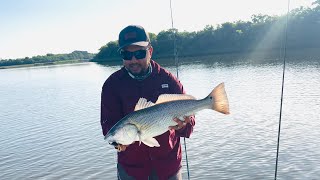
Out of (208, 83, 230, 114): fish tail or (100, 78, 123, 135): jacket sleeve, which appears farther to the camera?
(100, 78, 123, 135): jacket sleeve

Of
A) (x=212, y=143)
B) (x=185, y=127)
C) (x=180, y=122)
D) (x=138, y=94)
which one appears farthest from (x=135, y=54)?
(x=212, y=143)

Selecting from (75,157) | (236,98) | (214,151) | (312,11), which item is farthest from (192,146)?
(312,11)

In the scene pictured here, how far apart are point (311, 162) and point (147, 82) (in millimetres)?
10932

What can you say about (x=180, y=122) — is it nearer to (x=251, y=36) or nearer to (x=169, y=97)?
(x=169, y=97)

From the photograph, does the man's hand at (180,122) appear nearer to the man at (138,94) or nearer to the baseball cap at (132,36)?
the man at (138,94)

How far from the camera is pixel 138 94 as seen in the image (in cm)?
491

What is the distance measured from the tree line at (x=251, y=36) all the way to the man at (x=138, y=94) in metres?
101

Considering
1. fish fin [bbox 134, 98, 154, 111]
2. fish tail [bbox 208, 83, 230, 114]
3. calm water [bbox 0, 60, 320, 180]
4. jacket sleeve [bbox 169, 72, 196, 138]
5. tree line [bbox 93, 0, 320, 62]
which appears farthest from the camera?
tree line [bbox 93, 0, 320, 62]

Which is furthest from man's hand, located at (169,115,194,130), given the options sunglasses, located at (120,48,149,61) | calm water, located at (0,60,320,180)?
calm water, located at (0,60,320,180)

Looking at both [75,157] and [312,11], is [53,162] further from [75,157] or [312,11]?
[312,11]

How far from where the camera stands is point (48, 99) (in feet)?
120

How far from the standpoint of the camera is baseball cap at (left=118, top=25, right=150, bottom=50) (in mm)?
4859

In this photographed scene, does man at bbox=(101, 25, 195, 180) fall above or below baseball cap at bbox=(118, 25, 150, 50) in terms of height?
below

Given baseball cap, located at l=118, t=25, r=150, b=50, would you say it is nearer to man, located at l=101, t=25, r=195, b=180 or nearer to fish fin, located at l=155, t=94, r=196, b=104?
man, located at l=101, t=25, r=195, b=180
